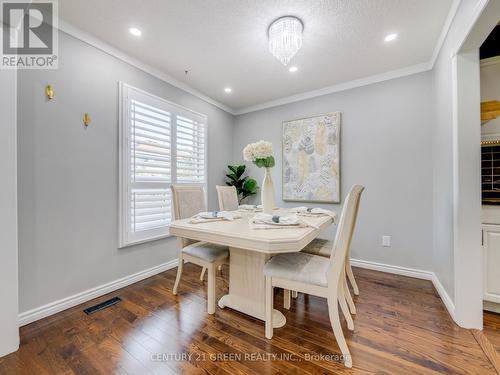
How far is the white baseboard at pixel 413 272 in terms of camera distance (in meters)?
1.96

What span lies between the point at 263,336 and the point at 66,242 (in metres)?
1.93

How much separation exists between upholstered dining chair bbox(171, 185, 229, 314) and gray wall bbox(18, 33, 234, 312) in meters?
0.73

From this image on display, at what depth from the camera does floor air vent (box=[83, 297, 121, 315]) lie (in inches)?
75.4

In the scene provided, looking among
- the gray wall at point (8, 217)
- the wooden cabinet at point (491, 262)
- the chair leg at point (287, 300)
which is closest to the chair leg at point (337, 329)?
the chair leg at point (287, 300)

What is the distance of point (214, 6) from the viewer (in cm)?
176

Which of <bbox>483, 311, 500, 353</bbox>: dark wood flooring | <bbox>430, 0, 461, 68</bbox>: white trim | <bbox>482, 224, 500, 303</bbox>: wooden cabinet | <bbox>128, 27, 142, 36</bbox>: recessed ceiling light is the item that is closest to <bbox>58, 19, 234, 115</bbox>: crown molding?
<bbox>128, 27, 142, 36</bbox>: recessed ceiling light

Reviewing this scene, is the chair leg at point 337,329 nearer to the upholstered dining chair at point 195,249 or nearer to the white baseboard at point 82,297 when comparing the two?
the upholstered dining chair at point 195,249

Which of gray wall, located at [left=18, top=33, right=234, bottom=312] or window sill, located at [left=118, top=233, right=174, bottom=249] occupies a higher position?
gray wall, located at [left=18, top=33, right=234, bottom=312]

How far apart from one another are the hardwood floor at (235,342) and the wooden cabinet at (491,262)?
1.27ft

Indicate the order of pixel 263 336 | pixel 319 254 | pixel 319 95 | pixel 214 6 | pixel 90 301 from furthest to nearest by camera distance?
1. pixel 319 95
2. pixel 90 301
3. pixel 319 254
4. pixel 214 6
5. pixel 263 336

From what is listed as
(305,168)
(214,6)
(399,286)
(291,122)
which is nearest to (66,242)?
(214,6)

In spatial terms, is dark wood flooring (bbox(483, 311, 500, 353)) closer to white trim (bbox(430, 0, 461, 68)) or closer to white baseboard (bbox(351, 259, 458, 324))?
white baseboard (bbox(351, 259, 458, 324))

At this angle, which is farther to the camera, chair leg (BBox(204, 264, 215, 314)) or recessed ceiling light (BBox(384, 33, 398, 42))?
recessed ceiling light (BBox(384, 33, 398, 42))

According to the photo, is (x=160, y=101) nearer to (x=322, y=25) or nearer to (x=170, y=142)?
(x=170, y=142)
